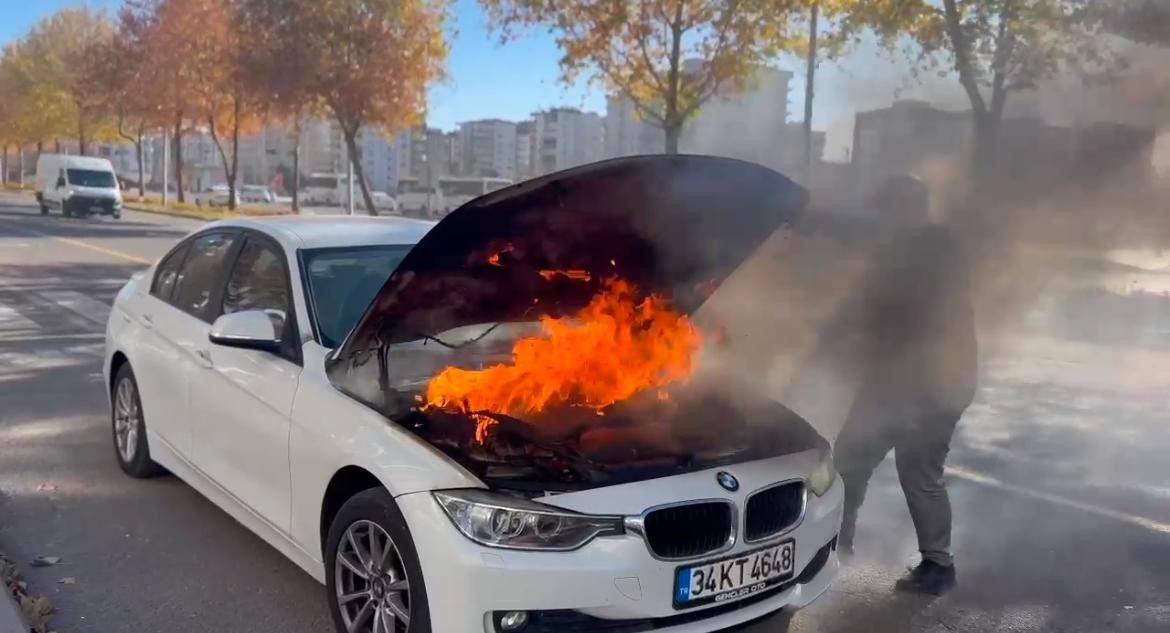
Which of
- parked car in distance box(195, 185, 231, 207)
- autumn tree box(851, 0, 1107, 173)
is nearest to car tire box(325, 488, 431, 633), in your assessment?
autumn tree box(851, 0, 1107, 173)

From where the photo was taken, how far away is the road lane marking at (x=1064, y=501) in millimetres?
5105

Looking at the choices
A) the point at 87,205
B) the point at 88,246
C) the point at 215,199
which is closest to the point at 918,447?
the point at 88,246

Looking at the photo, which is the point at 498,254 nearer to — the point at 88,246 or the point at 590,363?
the point at 590,363

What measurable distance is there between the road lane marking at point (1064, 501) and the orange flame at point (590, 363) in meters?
2.63

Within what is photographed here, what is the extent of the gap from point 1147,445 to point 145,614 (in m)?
6.51

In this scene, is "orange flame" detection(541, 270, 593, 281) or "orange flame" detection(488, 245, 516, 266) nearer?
"orange flame" detection(488, 245, 516, 266)

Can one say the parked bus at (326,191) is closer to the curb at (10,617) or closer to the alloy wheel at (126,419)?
the alloy wheel at (126,419)

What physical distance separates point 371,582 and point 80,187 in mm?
34706

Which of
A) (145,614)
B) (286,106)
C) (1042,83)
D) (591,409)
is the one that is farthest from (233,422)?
(286,106)

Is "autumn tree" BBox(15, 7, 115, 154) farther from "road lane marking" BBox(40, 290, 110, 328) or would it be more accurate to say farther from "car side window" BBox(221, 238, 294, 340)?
"car side window" BBox(221, 238, 294, 340)

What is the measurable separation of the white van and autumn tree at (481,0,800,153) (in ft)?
63.7

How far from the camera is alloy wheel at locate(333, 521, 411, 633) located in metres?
3.02

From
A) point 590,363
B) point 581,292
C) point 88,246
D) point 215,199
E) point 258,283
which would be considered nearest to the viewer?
point 590,363

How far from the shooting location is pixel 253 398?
379 centimetres
